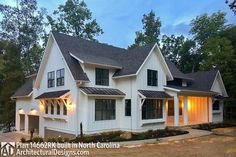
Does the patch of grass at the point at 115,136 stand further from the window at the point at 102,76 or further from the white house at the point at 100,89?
the window at the point at 102,76

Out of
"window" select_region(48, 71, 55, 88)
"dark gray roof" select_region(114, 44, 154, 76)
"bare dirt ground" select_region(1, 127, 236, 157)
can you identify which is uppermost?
"dark gray roof" select_region(114, 44, 154, 76)

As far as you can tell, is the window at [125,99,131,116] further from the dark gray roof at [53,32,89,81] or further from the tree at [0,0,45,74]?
the tree at [0,0,45,74]

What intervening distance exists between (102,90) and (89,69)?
1.82 m

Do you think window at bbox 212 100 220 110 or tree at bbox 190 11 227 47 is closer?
window at bbox 212 100 220 110

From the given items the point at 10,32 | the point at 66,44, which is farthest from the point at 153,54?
the point at 10,32

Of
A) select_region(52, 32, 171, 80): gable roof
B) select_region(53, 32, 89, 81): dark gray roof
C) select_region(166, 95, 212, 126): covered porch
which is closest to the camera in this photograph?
select_region(53, 32, 89, 81): dark gray roof

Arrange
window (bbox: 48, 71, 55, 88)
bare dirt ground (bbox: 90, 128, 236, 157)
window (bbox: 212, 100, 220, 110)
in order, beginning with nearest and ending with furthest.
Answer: bare dirt ground (bbox: 90, 128, 236, 157)
window (bbox: 48, 71, 55, 88)
window (bbox: 212, 100, 220, 110)

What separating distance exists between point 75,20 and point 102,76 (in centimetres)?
2361

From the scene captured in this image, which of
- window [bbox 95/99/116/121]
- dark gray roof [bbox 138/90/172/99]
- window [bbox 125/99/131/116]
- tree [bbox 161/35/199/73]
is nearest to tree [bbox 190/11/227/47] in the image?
tree [bbox 161/35/199/73]

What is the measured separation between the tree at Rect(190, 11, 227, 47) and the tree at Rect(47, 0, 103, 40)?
17.4 meters

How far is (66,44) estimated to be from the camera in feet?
70.8

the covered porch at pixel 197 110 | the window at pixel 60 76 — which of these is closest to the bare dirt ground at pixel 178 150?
the window at pixel 60 76

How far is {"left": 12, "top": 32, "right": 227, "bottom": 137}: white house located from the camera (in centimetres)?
1910

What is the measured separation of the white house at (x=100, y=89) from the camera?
62.6 feet
